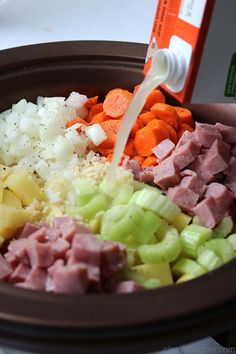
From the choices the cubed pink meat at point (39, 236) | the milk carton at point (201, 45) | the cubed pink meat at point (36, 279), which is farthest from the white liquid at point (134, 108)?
the cubed pink meat at point (36, 279)

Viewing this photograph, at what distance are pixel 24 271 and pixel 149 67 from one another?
607 mm

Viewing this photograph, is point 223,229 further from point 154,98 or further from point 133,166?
point 154,98

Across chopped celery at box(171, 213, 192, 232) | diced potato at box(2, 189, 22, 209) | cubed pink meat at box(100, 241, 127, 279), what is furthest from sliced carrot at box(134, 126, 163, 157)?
cubed pink meat at box(100, 241, 127, 279)

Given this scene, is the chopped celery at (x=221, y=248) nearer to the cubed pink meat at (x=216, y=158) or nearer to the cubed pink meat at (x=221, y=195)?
the cubed pink meat at (x=221, y=195)

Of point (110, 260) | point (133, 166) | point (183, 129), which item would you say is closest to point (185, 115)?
point (183, 129)

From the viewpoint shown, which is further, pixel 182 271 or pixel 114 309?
pixel 182 271

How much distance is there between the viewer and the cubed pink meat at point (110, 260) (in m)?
1.04

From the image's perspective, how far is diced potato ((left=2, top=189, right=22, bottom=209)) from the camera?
1.32 metres

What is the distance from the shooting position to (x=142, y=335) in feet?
3.02

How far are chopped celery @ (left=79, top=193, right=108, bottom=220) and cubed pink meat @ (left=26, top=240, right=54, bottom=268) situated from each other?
0.65 ft

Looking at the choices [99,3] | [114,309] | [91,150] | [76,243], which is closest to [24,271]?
[76,243]

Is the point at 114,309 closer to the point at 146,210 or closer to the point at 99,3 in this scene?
the point at 146,210

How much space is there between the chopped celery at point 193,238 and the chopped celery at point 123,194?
17 cm

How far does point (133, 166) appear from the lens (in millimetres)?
1438
